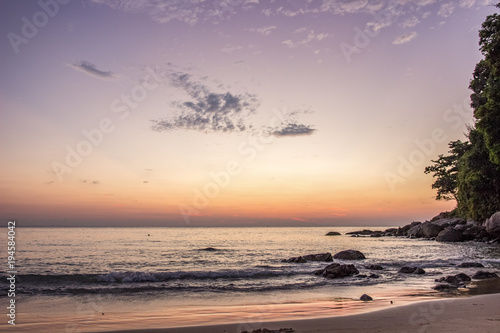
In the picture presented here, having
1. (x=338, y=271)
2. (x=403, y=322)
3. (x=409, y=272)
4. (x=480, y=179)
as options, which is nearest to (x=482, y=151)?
(x=480, y=179)

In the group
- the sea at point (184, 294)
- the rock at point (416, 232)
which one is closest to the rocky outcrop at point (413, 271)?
the sea at point (184, 294)

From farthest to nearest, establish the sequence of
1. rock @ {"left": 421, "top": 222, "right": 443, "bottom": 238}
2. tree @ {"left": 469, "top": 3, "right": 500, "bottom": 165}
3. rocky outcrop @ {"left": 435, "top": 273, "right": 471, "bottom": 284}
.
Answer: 1. rock @ {"left": 421, "top": 222, "right": 443, "bottom": 238}
2. tree @ {"left": 469, "top": 3, "right": 500, "bottom": 165}
3. rocky outcrop @ {"left": 435, "top": 273, "right": 471, "bottom": 284}

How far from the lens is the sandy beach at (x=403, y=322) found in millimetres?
7758

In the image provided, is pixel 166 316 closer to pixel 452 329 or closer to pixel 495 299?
pixel 452 329

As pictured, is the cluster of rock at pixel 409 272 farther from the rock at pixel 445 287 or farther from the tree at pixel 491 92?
the tree at pixel 491 92

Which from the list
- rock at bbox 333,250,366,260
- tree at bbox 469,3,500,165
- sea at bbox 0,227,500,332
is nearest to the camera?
sea at bbox 0,227,500,332

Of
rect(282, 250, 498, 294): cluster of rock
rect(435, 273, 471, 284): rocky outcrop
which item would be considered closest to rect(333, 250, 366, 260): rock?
rect(282, 250, 498, 294): cluster of rock

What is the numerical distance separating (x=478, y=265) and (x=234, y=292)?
17.2m

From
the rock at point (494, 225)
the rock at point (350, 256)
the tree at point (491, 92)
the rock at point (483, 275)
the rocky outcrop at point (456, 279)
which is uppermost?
the tree at point (491, 92)

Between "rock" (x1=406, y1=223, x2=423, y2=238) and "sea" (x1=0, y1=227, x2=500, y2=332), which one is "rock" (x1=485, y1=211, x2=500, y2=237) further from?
"rock" (x1=406, y1=223, x2=423, y2=238)

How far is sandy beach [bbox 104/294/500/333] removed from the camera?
7.76m

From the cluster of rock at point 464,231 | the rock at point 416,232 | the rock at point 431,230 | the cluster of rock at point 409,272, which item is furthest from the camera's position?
the rock at point 416,232

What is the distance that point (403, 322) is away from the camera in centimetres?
849

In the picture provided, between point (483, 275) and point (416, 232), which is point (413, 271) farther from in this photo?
point (416, 232)
